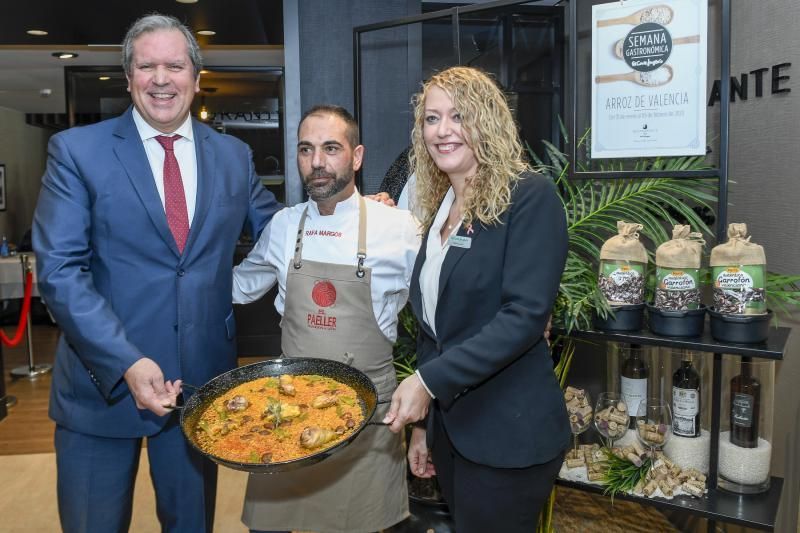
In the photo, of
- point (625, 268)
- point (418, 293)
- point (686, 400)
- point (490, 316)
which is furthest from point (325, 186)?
point (686, 400)

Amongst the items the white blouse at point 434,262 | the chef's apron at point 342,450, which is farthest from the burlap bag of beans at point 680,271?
the chef's apron at point 342,450

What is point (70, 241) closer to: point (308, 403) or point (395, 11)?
point (308, 403)

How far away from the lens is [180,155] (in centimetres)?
206

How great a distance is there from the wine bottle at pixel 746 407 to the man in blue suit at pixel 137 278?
1.58 meters

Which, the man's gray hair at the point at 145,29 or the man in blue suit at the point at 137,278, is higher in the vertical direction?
the man's gray hair at the point at 145,29

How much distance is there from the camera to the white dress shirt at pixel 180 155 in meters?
2.01

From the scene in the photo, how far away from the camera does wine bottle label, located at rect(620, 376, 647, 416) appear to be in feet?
7.50

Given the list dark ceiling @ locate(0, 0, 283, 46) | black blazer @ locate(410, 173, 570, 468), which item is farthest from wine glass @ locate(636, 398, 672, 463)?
dark ceiling @ locate(0, 0, 283, 46)

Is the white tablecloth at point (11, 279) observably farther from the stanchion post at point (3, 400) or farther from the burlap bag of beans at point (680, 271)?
the burlap bag of beans at point (680, 271)

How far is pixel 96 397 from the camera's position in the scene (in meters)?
1.94

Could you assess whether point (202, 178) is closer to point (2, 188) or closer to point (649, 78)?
point (649, 78)

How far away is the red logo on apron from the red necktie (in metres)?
0.40

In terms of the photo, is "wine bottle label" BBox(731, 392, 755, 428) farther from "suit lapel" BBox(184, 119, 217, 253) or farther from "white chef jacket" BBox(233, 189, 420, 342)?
"suit lapel" BBox(184, 119, 217, 253)

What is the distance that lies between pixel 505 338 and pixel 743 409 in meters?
1.10
